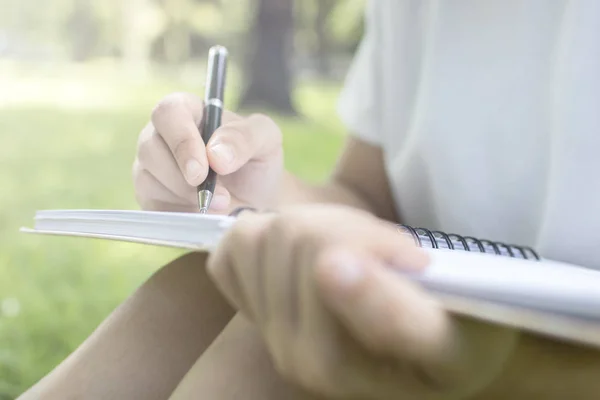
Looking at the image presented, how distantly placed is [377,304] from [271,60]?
2218 millimetres

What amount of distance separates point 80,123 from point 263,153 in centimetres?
159

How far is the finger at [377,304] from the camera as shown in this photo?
6.0 inches

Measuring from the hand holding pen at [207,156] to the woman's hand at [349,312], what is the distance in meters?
0.18

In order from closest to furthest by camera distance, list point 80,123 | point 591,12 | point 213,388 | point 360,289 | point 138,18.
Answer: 1. point 360,289
2. point 213,388
3. point 591,12
4. point 80,123
5. point 138,18

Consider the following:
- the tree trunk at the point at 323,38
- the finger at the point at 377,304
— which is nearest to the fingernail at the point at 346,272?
the finger at the point at 377,304

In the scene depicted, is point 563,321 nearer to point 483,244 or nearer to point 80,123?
point 483,244

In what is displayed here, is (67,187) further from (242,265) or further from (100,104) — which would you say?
(242,265)

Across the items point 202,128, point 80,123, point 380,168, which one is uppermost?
point 202,128

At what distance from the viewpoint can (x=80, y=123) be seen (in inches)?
74.4

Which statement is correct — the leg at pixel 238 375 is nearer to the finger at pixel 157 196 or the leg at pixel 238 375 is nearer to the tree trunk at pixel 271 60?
the finger at pixel 157 196

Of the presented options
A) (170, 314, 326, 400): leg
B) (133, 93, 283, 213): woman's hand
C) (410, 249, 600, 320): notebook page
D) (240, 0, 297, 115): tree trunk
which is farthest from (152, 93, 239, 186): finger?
(240, 0, 297, 115): tree trunk

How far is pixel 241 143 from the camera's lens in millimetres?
394

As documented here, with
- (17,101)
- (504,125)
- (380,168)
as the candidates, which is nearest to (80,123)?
(17,101)

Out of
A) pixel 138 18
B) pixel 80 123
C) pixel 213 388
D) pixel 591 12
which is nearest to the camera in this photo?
pixel 213 388
